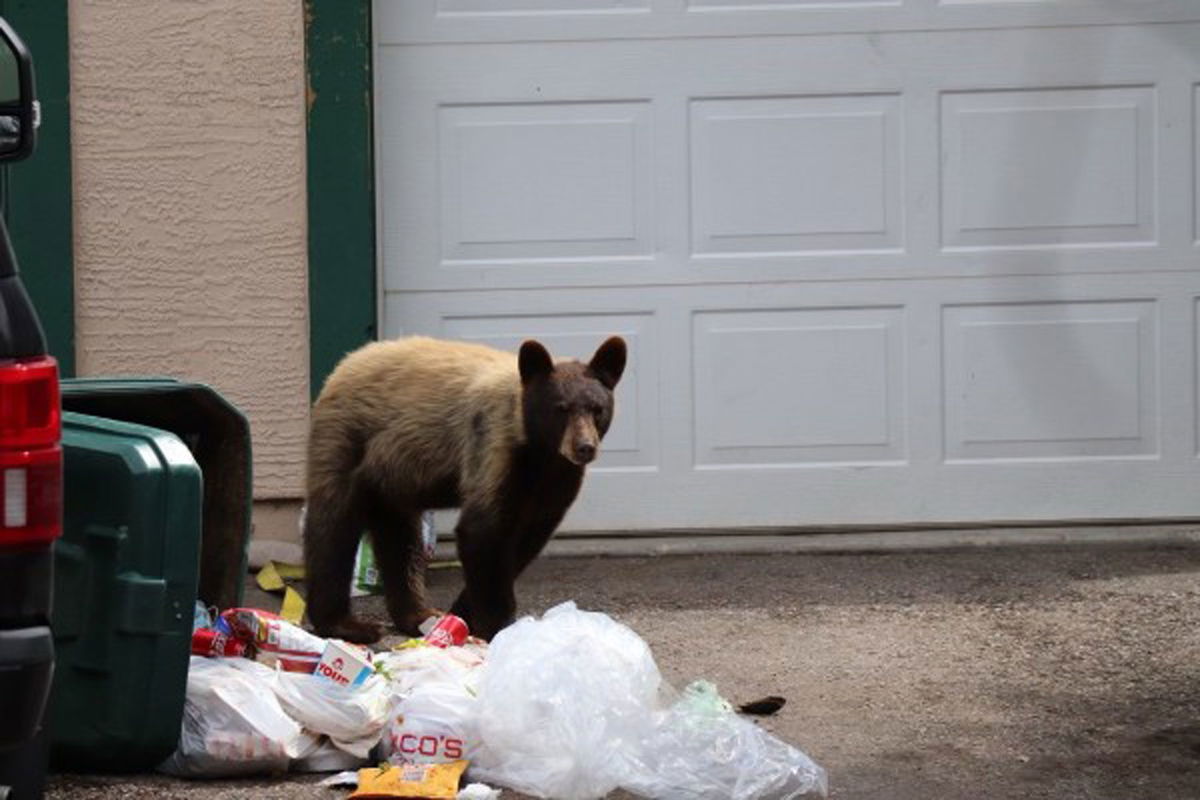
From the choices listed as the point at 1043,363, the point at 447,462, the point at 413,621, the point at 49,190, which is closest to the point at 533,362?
the point at 447,462

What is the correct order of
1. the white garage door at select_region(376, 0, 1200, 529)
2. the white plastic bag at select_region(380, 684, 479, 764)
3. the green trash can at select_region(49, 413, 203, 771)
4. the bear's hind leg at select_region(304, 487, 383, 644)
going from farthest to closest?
the white garage door at select_region(376, 0, 1200, 529) < the bear's hind leg at select_region(304, 487, 383, 644) < the white plastic bag at select_region(380, 684, 479, 764) < the green trash can at select_region(49, 413, 203, 771)

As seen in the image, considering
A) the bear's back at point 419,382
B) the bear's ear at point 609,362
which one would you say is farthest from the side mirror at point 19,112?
the bear's back at point 419,382

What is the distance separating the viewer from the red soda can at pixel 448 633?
5.95 meters

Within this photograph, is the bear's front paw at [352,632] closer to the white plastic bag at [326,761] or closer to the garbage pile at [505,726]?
the garbage pile at [505,726]

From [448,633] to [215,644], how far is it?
0.62 meters

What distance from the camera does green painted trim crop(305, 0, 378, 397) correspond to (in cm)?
812

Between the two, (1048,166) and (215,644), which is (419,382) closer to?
(215,644)

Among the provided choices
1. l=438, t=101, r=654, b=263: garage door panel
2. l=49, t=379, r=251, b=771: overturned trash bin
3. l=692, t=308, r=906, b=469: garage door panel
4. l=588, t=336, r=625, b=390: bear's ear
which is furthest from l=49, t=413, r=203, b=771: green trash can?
l=692, t=308, r=906, b=469: garage door panel

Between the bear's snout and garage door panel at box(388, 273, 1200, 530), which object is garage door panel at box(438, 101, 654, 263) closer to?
garage door panel at box(388, 273, 1200, 530)

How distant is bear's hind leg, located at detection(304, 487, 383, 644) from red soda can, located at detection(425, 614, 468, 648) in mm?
921

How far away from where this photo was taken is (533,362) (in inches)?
259

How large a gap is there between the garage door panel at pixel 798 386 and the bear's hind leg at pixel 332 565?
1799 mm

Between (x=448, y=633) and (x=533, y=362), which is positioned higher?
(x=533, y=362)

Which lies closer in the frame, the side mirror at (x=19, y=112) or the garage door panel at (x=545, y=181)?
the side mirror at (x=19, y=112)
